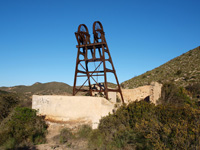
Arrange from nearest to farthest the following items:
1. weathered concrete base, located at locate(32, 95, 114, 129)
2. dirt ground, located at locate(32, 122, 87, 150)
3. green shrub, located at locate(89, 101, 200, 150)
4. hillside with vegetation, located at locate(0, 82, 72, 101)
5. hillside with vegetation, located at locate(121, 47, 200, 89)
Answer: green shrub, located at locate(89, 101, 200, 150)
dirt ground, located at locate(32, 122, 87, 150)
weathered concrete base, located at locate(32, 95, 114, 129)
hillside with vegetation, located at locate(121, 47, 200, 89)
hillside with vegetation, located at locate(0, 82, 72, 101)

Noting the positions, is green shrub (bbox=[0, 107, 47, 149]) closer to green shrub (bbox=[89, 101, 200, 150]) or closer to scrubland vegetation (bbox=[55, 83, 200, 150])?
scrubland vegetation (bbox=[55, 83, 200, 150])

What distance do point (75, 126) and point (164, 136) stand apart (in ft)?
13.9

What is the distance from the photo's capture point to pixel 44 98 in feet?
29.8

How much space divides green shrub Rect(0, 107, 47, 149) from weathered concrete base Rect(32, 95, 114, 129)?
0.65 m

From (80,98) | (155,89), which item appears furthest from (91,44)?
(155,89)

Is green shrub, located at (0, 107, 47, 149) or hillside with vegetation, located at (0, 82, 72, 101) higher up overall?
hillside with vegetation, located at (0, 82, 72, 101)

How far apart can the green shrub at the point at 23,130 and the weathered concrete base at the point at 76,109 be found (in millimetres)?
648

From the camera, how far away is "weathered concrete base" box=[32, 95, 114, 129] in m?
8.45

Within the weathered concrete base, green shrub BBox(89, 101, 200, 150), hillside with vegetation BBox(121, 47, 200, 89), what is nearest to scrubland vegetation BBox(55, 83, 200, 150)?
green shrub BBox(89, 101, 200, 150)

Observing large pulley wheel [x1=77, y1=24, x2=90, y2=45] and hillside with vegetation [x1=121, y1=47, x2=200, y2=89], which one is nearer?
large pulley wheel [x1=77, y1=24, x2=90, y2=45]

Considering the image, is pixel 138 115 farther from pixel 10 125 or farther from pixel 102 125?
pixel 10 125

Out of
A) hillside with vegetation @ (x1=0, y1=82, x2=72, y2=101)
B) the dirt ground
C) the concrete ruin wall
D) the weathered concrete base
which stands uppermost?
hillside with vegetation @ (x1=0, y1=82, x2=72, y2=101)

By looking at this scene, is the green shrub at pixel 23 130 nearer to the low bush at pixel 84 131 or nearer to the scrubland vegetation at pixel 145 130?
the scrubland vegetation at pixel 145 130

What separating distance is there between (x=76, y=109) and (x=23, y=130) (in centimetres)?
243
